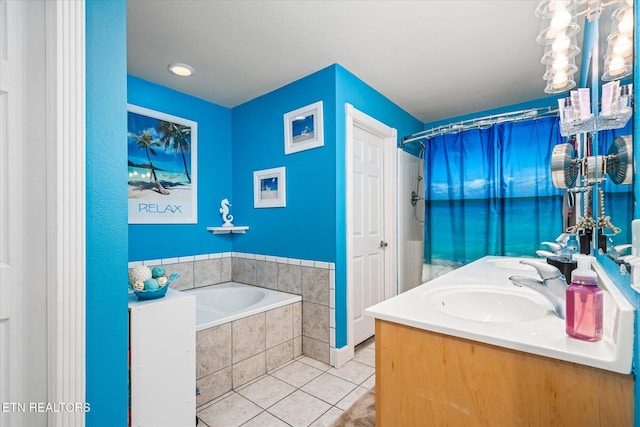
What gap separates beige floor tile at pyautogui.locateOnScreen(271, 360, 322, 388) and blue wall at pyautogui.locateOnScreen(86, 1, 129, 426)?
118 cm

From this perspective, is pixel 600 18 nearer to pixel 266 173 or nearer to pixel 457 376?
pixel 457 376

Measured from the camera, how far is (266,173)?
9.55 feet

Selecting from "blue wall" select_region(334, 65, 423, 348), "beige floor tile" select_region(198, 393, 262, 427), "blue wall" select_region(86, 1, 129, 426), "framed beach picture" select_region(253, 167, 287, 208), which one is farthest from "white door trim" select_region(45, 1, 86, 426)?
"framed beach picture" select_region(253, 167, 287, 208)

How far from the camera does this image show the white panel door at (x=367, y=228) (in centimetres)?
270

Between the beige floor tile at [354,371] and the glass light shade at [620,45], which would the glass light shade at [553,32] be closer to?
the glass light shade at [620,45]

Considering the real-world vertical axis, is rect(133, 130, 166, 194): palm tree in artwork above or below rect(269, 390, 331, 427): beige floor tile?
above

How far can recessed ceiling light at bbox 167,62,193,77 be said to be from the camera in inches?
93.6

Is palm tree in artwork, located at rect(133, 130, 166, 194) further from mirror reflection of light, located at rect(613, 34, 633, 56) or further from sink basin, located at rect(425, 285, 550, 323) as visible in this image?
mirror reflection of light, located at rect(613, 34, 633, 56)

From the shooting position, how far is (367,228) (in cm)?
286

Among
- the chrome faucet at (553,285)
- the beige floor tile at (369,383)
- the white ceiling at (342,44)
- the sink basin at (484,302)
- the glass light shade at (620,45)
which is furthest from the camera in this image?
the beige floor tile at (369,383)

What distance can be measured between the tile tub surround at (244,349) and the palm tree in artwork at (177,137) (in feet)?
5.30

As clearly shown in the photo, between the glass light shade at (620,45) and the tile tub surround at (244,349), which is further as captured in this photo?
the tile tub surround at (244,349)

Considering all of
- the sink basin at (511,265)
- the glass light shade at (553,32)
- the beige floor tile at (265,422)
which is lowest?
the beige floor tile at (265,422)

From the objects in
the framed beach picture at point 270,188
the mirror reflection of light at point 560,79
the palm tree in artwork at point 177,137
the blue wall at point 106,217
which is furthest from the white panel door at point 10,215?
the mirror reflection of light at point 560,79
